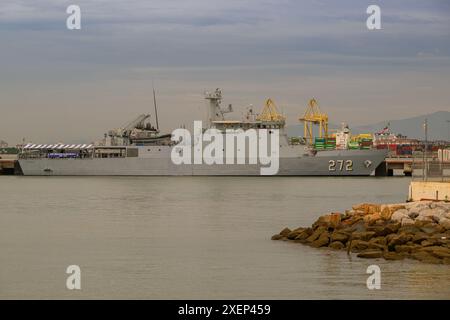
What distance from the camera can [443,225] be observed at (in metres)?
18.7

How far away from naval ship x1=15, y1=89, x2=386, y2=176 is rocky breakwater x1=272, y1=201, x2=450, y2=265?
44.2 m

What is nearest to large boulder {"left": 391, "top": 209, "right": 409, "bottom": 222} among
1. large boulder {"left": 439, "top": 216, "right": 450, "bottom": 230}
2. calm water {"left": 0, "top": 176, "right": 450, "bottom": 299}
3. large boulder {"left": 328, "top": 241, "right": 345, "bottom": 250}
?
large boulder {"left": 439, "top": 216, "right": 450, "bottom": 230}

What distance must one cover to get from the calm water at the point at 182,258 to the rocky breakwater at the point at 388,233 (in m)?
0.46

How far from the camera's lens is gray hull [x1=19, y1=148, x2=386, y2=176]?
66.0 meters

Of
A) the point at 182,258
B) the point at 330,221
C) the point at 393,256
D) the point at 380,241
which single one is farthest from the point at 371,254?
the point at 182,258

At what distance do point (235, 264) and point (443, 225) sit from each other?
448cm

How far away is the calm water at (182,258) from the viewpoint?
1471cm

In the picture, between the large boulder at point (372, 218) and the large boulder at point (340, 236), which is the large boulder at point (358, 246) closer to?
the large boulder at point (340, 236)

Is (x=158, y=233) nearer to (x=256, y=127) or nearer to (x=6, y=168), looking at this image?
(x=256, y=127)

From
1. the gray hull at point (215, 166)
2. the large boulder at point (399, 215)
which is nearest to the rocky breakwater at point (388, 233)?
the large boulder at point (399, 215)
